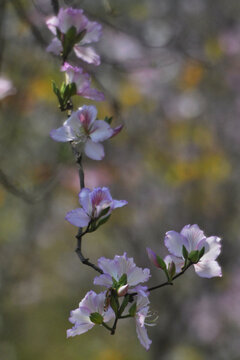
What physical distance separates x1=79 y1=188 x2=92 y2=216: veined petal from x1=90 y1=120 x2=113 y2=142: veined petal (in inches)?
5.4

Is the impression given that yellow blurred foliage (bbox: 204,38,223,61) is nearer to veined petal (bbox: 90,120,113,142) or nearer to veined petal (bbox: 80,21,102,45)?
veined petal (bbox: 80,21,102,45)

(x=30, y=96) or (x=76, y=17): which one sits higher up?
(x=76, y=17)

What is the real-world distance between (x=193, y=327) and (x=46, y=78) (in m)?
2.06

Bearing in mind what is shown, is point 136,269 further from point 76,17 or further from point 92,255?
point 92,255

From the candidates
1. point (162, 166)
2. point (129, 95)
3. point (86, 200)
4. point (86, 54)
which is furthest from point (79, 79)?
point (129, 95)

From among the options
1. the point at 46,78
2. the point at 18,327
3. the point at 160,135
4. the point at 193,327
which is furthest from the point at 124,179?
the point at 18,327

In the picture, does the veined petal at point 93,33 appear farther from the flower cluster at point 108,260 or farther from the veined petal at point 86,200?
the veined petal at point 86,200

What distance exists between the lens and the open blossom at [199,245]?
0.75m

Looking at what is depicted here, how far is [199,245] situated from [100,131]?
245mm

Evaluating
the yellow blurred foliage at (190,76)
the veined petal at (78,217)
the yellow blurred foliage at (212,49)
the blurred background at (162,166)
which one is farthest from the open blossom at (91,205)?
the yellow blurred foliage at (190,76)

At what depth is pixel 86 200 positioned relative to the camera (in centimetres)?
74

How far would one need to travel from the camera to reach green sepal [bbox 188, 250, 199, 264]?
0.74 meters

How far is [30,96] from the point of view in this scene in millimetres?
3236

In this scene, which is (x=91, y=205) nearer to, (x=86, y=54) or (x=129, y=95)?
(x=86, y=54)
